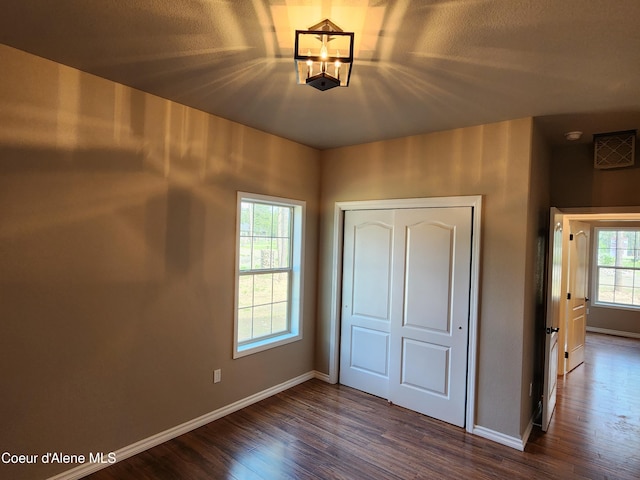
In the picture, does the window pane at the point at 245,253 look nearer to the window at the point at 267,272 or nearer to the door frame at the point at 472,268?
the window at the point at 267,272

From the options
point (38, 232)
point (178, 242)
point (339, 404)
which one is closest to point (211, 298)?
point (178, 242)

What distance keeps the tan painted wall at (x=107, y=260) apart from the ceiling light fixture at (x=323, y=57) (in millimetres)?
1492

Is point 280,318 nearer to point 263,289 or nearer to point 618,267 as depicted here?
point 263,289

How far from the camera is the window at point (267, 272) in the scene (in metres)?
3.41

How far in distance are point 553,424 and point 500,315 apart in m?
1.34

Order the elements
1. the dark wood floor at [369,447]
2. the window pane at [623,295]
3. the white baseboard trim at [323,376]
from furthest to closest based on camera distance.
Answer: the window pane at [623,295]
the white baseboard trim at [323,376]
the dark wood floor at [369,447]

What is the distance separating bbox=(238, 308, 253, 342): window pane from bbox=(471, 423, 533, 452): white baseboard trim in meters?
2.28

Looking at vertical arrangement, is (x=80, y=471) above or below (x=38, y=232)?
below

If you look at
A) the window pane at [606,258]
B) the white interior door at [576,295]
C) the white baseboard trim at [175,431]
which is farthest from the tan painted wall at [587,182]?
the window pane at [606,258]

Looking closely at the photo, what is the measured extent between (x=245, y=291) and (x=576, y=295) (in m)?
4.56

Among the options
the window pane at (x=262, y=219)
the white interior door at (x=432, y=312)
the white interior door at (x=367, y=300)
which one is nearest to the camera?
the white interior door at (x=432, y=312)

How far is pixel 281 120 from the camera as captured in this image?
10.2ft

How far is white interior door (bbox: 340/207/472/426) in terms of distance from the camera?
3164mm

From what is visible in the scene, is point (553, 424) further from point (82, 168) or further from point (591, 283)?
point (591, 283)
